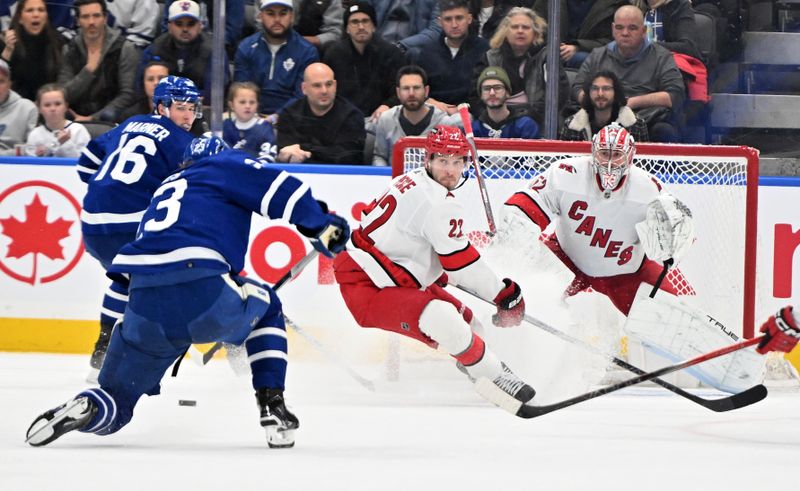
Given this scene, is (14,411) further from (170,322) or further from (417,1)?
(417,1)

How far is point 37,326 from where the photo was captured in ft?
19.8

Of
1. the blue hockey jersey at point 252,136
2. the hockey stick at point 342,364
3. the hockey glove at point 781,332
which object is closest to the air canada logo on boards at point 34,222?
the blue hockey jersey at point 252,136

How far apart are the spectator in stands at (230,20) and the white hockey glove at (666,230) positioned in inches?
85.0

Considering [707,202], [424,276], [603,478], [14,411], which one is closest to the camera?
[603,478]

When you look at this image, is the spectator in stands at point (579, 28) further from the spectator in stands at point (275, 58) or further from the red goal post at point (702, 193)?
the spectator in stands at point (275, 58)

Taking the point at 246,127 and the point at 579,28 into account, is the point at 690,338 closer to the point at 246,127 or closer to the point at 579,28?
the point at 579,28

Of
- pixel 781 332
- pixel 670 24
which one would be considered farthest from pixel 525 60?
pixel 781 332

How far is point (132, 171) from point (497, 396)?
158 centimetres

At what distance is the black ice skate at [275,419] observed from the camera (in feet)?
11.7

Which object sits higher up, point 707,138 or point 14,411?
point 707,138

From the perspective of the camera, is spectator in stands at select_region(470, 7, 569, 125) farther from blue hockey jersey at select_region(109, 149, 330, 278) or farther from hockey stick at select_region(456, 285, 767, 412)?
blue hockey jersey at select_region(109, 149, 330, 278)

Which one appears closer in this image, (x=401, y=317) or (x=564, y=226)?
(x=401, y=317)

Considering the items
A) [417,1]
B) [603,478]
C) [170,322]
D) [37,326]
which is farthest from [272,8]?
[603,478]

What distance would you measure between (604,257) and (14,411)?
2.26 meters
